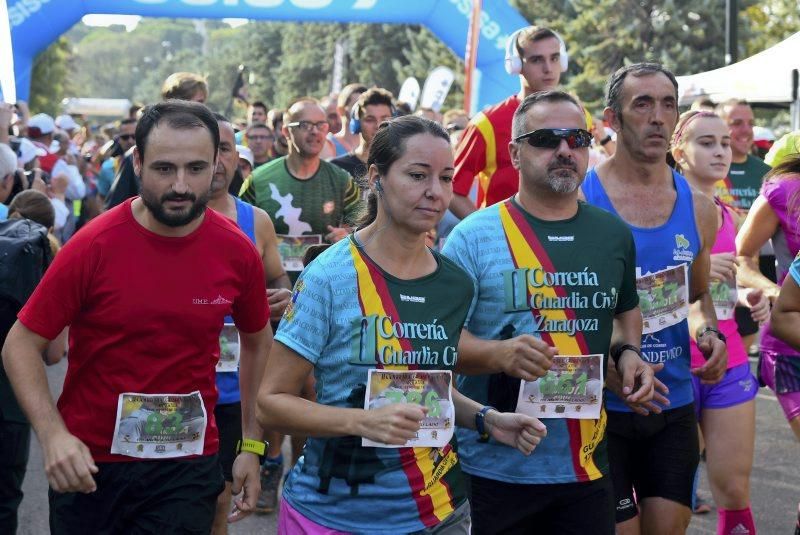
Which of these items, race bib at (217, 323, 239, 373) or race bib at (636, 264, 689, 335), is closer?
race bib at (636, 264, 689, 335)

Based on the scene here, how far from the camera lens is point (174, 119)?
388 cm

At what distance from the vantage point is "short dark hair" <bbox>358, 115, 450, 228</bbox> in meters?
3.62

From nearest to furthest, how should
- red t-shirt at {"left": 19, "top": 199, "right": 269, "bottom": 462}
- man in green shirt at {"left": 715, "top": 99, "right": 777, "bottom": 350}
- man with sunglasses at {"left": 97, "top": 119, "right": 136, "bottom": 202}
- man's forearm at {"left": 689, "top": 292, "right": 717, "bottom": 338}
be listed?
red t-shirt at {"left": 19, "top": 199, "right": 269, "bottom": 462}, man's forearm at {"left": 689, "top": 292, "right": 717, "bottom": 338}, man in green shirt at {"left": 715, "top": 99, "right": 777, "bottom": 350}, man with sunglasses at {"left": 97, "top": 119, "right": 136, "bottom": 202}

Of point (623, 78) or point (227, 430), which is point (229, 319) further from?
point (623, 78)

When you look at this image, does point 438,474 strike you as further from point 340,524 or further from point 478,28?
point 478,28

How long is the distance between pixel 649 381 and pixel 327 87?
194 feet

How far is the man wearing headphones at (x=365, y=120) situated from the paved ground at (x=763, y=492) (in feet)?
8.07

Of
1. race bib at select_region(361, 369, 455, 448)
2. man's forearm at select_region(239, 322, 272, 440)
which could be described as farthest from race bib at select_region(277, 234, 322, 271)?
race bib at select_region(361, 369, 455, 448)

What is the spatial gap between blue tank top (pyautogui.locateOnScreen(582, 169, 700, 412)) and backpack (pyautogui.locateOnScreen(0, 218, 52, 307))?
204cm

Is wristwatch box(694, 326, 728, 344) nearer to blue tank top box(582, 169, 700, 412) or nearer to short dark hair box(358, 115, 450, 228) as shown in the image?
blue tank top box(582, 169, 700, 412)

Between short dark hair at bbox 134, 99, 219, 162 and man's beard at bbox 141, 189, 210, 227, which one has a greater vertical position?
short dark hair at bbox 134, 99, 219, 162

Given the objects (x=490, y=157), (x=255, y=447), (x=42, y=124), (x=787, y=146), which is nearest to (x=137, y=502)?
(x=255, y=447)

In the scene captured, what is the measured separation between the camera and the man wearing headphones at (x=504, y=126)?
251 inches

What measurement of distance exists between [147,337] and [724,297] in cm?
317
